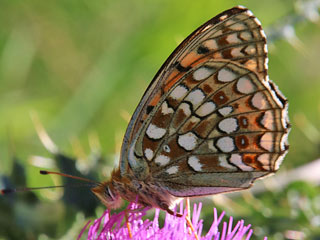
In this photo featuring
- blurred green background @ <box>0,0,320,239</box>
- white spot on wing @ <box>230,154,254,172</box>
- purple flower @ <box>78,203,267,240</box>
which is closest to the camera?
purple flower @ <box>78,203,267,240</box>

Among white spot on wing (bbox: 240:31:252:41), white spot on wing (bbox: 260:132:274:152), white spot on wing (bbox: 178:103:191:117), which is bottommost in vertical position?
white spot on wing (bbox: 260:132:274:152)

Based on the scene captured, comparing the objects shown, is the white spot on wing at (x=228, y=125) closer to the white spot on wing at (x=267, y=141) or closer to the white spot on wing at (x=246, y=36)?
the white spot on wing at (x=267, y=141)

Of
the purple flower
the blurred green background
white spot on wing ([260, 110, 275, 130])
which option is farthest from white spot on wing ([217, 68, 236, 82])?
the blurred green background

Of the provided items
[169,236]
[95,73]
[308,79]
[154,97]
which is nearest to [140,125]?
[154,97]

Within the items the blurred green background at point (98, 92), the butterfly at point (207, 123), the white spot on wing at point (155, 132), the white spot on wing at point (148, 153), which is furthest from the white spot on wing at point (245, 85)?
the blurred green background at point (98, 92)

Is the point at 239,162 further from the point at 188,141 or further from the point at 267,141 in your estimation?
the point at 188,141

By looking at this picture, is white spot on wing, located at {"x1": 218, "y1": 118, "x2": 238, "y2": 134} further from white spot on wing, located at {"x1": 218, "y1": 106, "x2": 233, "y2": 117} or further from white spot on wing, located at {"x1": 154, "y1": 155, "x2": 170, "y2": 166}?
white spot on wing, located at {"x1": 154, "y1": 155, "x2": 170, "y2": 166}

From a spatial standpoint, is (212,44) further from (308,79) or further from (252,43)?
(308,79)
